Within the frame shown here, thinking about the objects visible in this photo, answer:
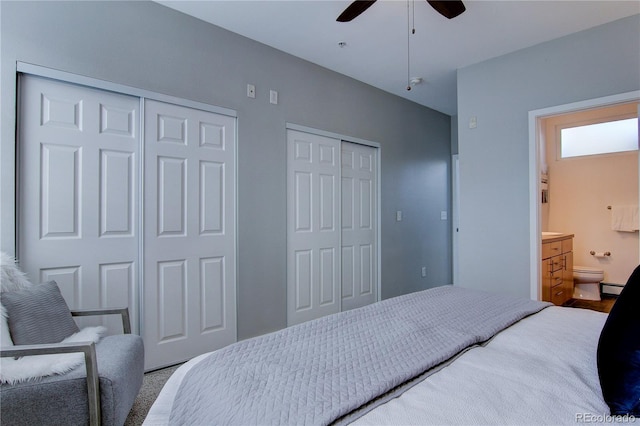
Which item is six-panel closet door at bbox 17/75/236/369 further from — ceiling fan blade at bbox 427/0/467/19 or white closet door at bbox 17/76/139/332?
ceiling fan blade at bbox 427/0/467/19

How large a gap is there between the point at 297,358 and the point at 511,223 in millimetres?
2819

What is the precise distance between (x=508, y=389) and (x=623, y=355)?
31 centimetres

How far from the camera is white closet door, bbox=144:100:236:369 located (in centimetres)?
238

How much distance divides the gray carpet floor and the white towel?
5.28 meters

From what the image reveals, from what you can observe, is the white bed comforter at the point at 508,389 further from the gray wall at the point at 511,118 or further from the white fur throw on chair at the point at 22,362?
the gray wall at the point at 511,118

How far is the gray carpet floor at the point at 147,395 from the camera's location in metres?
1.79

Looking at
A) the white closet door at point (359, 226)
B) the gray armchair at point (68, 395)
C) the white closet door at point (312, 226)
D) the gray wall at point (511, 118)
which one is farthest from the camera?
the white closet door at point (359, 226)

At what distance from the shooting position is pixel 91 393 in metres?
1.35

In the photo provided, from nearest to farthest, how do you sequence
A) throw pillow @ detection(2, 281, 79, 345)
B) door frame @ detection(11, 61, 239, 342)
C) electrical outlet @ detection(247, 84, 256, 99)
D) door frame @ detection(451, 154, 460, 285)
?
throw pillow @ detection(2, 281, 79, 345)
door frame @ detection(11, 61, 239, 342)
electrical outlet @ detection(247, 84, 256, 99)
door frame @ detection(451, 154, 460, 285)

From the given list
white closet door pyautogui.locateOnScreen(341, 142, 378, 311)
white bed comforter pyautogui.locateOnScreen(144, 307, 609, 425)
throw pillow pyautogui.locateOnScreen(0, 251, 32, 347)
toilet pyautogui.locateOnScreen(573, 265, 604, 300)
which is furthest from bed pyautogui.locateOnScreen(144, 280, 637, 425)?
toilet pyautogui.locateOnScreen(573, 265, 604, 300)

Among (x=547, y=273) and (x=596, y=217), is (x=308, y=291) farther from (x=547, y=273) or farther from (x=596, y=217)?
(x=596, y=217)

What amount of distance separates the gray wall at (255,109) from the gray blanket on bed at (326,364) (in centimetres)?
163

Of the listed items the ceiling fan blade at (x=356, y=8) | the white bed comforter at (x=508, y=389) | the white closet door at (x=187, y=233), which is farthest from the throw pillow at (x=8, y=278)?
the ceiling fan blade at (x=356, y=8)

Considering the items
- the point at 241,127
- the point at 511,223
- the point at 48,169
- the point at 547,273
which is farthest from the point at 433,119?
the point at 48,169
